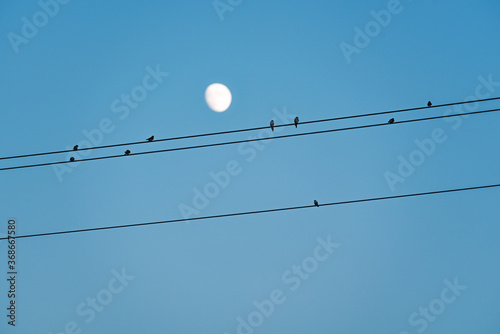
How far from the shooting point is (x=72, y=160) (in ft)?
43.3

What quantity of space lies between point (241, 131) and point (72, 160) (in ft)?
17.3

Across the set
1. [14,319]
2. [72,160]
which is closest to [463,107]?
[72,160]

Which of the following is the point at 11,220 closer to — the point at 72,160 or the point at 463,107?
the point at 72,160

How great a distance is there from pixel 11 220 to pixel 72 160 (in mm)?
5398

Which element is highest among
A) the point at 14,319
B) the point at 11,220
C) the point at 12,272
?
the point at 11,220

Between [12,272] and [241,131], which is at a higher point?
Result: [12,272]

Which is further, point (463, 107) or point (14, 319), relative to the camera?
point (14, 319)

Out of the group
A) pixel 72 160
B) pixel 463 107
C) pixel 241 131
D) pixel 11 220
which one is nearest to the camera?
pixel 241 131

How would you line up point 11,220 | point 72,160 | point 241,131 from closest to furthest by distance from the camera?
point 241,131, point 72,160, point 11,220

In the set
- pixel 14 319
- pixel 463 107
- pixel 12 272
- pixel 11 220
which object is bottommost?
pixel 463 107

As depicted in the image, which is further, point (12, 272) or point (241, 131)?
point (12, 272)

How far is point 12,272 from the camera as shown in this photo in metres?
16.8

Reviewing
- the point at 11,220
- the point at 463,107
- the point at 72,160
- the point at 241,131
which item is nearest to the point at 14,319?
the point at 11,220

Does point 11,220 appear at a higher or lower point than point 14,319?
higher
